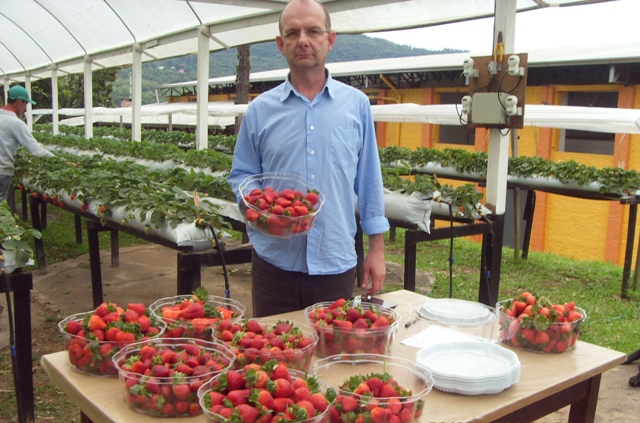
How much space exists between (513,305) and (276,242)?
98 cm

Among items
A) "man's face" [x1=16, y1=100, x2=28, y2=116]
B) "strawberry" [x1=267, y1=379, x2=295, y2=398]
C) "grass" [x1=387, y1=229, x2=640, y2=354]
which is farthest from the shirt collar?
"man's face" [x1=16, y1=100, x2=28, y2=116]

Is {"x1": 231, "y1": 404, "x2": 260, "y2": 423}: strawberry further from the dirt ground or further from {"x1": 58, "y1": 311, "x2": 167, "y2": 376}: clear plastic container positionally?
the dirt ground

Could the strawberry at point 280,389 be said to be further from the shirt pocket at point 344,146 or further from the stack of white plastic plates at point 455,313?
the shirt pocket at point 344,146

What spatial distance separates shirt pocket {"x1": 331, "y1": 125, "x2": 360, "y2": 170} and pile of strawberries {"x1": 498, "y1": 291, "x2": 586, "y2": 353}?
0.87 metres

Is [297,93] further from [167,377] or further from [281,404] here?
[281,404]

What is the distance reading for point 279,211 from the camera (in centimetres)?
236

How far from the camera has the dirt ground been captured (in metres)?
4.18

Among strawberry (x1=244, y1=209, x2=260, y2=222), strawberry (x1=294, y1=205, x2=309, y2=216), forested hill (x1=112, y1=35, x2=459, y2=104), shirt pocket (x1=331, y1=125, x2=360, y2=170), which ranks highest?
forested hill (x1=112, y1=35, x2=459, y2=104)

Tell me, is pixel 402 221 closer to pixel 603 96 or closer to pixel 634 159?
pixel 634 159

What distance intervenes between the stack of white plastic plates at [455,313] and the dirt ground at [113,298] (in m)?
1.84

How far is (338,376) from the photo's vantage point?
1.98 m

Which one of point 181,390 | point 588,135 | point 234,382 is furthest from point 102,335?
point 588,135

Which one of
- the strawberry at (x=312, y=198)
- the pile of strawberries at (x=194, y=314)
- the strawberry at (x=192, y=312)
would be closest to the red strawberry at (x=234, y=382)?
the pile of strawberries at (x=194, y=314)

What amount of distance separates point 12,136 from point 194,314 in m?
5.73
